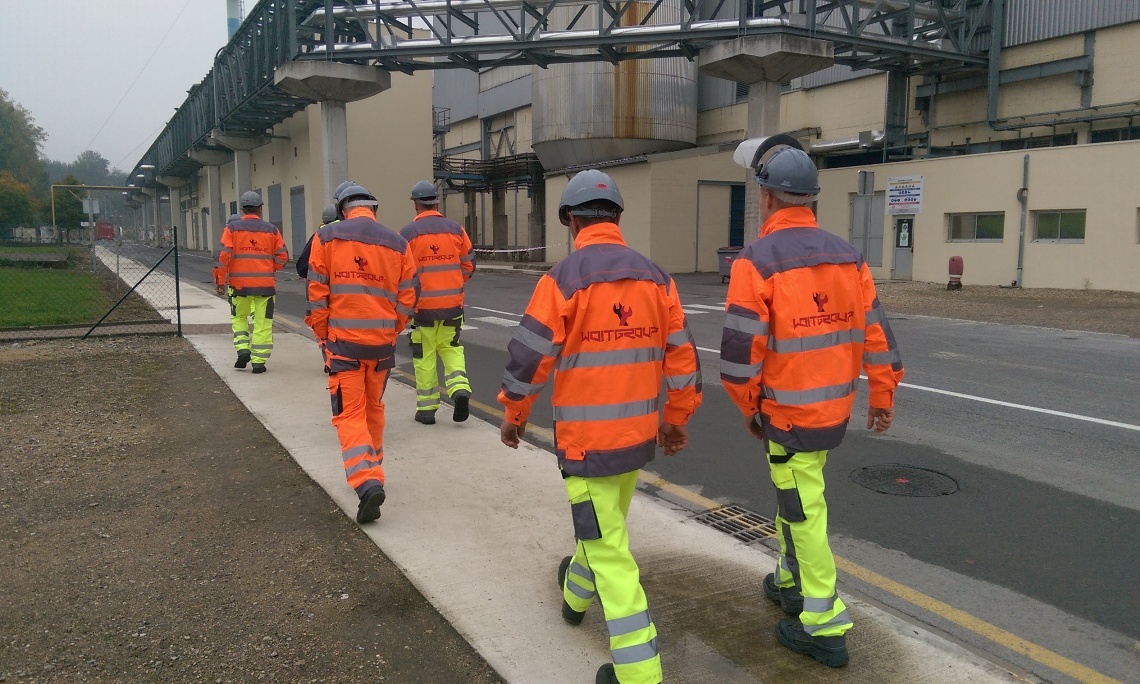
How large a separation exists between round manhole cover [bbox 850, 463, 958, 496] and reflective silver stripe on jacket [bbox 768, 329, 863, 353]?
2.49m

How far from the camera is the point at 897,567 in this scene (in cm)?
421

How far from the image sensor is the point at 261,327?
9602 mm

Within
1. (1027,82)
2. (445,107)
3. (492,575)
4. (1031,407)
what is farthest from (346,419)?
(445,107)

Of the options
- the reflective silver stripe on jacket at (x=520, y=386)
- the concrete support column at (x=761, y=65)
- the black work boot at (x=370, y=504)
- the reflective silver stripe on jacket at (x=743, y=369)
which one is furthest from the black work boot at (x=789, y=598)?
the concrete support column at (x=761, y=65)

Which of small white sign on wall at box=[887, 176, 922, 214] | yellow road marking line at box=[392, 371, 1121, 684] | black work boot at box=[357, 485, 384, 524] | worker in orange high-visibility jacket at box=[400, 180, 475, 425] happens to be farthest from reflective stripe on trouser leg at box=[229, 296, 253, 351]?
small white sign on wall at box=[887, 176, 922, 214]

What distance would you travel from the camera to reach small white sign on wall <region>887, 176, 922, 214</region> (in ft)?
75.3

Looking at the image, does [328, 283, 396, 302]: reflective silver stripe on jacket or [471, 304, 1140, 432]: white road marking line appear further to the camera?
[471, 304, 1140, 432]: white road marking line

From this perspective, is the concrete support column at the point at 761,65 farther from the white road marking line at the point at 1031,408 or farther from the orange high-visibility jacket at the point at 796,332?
the orange high-visibility jacket at the point at 796,332

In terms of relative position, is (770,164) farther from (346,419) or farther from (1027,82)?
(1027,82)

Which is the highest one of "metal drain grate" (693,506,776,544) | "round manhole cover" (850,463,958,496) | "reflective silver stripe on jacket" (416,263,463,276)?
"reflective silver stripe on jacket" (416,263,463,276)

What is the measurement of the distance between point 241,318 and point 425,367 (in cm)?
377

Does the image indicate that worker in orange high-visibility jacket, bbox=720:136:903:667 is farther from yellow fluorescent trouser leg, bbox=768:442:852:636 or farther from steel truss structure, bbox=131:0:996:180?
steel truss structure, bbox=131:0:996:180

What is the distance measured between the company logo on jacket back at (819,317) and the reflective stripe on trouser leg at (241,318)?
7916 millimetres

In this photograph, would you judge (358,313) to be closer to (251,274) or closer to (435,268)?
(435,268)
